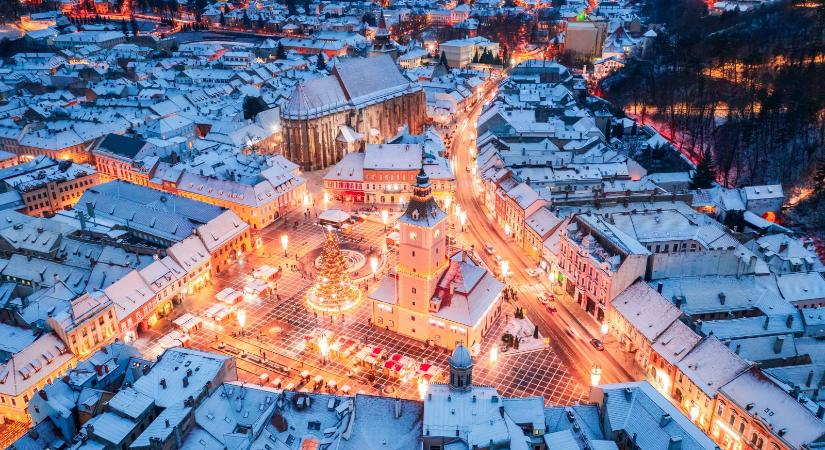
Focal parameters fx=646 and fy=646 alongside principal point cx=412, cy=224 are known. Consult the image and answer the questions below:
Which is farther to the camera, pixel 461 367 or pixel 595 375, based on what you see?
pixel 595 375

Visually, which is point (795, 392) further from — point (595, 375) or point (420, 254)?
point (420, 254)

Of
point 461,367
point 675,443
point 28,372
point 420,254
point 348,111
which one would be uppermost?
point 348,111

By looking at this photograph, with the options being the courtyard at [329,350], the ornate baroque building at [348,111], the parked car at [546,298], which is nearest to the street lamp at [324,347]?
the courtyard at [329,350]

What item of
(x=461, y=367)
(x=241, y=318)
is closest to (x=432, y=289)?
(x=461, y=367)

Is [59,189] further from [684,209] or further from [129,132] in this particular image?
[684,209]

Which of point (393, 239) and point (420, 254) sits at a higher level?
point (420, 254)

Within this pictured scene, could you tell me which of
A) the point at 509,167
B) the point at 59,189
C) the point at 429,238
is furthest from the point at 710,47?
the point at 59,189
